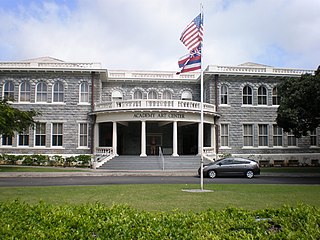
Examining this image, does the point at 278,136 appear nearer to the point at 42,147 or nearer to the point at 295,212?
the point at 42,147

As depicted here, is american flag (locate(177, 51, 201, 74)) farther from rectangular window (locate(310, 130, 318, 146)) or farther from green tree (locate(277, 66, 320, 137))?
rectangular window (locate(310, 130, 318, 146))

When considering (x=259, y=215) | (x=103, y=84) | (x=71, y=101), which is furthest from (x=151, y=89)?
(x=259, y=215)

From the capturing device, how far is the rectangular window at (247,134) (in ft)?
114

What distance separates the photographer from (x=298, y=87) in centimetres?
2480

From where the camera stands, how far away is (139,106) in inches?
1204

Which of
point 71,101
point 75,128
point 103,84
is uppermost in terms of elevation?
point 103,84

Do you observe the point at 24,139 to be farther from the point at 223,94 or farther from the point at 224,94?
the point at 224,94

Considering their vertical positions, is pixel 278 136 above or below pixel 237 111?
below

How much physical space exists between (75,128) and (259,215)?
96.5 feet

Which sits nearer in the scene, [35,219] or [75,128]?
[35,219]

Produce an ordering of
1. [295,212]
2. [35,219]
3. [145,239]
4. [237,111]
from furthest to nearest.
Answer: [237,111] < [295,212] < [35,219] < [145,239]

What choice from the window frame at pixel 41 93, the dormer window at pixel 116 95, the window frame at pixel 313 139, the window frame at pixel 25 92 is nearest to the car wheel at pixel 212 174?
the dormer window at pixel 116 95

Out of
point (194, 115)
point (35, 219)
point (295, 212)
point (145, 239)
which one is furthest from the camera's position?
point (194, 115)

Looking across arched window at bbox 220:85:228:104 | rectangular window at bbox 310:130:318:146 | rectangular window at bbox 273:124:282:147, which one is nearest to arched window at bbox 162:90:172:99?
arched window at bbox 220:85:228:104
